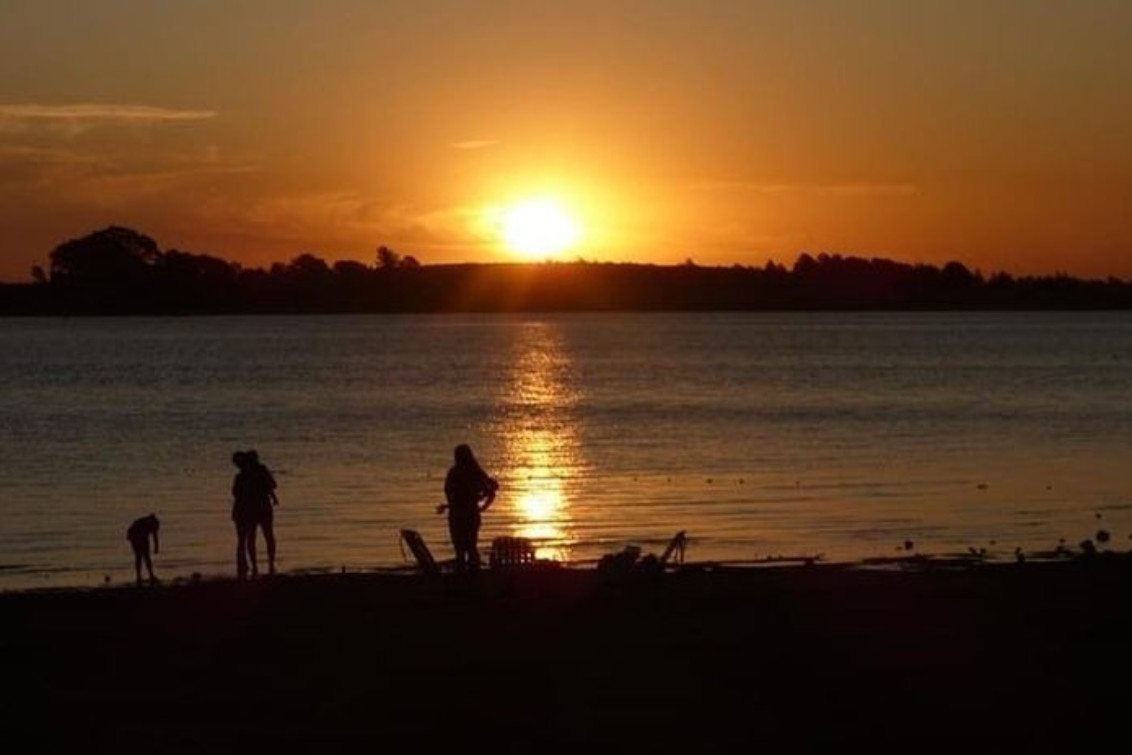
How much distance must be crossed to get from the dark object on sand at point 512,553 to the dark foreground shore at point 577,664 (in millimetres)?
335

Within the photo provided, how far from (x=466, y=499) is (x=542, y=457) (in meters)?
34.5

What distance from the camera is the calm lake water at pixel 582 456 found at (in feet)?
104

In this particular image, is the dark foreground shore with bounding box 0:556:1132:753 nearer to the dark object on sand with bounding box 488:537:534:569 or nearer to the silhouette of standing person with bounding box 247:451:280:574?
the dark object on sand with bounding box 488:537:534:569

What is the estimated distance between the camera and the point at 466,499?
2038cm

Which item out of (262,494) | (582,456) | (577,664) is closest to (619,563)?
(577,664)

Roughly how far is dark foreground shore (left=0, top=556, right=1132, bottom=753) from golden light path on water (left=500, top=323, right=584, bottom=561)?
5.52 meters

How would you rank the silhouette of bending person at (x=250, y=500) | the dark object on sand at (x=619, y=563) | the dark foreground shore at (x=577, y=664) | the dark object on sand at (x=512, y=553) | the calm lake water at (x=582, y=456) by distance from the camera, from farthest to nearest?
1. the calm lake water at (x=582, y=456)
2. the silhouette of bending person at (x=250, y=500)
3. the dark object on sand at (x=512, y=553)
4. the dark object on sand at (x=619, y=563)
5. the dark foreground shore at (x=577, y=664)

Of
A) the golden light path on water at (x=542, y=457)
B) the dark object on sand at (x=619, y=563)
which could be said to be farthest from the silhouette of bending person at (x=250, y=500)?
the dark object on sand at (x=619, y=563)

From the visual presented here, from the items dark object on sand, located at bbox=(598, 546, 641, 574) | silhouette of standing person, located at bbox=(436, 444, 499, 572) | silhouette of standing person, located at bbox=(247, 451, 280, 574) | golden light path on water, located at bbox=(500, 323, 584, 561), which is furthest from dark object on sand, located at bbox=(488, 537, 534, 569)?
golden light path on water, located at bbox=(500, 323, 584, 561)

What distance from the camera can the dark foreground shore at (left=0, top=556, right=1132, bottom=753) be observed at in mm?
12656

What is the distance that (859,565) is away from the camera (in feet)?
80.4

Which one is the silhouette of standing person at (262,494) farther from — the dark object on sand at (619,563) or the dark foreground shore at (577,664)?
the dark object on sand at (619,563)

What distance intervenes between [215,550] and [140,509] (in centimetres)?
915

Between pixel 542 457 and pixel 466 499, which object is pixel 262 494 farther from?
pixel 542 457
